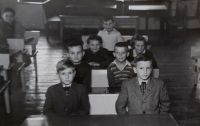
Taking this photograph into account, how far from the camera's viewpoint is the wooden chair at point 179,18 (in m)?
7.95

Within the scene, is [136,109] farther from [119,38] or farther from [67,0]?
[67,0]

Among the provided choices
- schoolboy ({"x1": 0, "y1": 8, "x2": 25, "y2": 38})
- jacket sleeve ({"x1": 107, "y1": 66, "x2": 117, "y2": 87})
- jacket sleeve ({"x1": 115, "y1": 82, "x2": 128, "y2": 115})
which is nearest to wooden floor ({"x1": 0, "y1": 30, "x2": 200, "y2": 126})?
schoolboy ({"x1": 0, "y1": 8, "x2": 25, "y2": 38})

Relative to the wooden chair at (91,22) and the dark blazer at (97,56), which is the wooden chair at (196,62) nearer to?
the dark blazer at (97,56)

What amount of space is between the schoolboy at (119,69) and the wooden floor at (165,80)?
803mm

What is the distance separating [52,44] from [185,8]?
3.07m

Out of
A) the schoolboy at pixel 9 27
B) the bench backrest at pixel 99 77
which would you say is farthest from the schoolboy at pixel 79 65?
the schoolboy at pixel 9 27

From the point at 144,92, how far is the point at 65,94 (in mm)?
523

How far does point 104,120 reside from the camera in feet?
6.15

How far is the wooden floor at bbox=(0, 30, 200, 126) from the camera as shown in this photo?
3658 millimetres

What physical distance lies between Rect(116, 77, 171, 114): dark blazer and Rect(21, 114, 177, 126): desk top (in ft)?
1.03

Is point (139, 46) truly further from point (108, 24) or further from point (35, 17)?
point (35, 17)

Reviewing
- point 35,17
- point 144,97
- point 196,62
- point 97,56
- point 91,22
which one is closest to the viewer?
point 144,97

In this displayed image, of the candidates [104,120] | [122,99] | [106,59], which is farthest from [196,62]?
[104,120]

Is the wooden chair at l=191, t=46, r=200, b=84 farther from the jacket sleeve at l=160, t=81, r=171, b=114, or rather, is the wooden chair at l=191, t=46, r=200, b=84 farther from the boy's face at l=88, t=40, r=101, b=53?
the jacket sleeve at l=160, t=81, r=171, b=114
